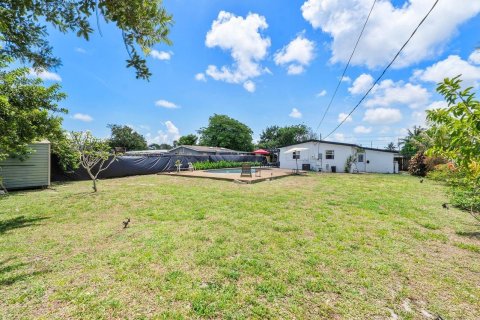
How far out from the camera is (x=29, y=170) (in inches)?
384

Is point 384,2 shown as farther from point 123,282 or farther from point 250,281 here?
point 123,282

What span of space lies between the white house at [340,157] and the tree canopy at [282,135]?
81.7 ft

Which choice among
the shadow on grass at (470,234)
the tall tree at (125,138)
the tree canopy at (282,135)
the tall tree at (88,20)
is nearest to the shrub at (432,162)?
the shadow on grass at (470,234)

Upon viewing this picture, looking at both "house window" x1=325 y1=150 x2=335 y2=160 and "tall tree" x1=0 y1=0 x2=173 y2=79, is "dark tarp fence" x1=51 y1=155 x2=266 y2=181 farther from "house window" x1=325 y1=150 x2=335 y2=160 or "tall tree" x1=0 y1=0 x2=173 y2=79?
"tall tree" x1=0 y1=0 x2=173 y2=79

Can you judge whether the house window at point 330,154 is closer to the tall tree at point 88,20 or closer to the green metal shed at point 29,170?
the green metal shed at point 29,170

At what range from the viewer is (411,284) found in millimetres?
2736

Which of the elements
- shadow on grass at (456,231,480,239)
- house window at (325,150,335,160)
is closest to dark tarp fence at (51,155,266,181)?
house window at (325,150,335,160)

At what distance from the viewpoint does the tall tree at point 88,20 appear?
59.0 inches

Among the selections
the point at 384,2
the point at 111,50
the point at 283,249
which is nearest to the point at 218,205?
the point at 283,249

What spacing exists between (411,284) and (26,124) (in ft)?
23.5

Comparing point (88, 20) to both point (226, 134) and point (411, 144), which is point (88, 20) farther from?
point (226, 134)

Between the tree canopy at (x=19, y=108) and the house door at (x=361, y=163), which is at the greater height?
the tree canopy at (x=19, y=108)

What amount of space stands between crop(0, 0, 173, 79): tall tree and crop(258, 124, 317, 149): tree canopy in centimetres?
4666

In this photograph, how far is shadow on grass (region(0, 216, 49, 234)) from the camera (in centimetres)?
465
